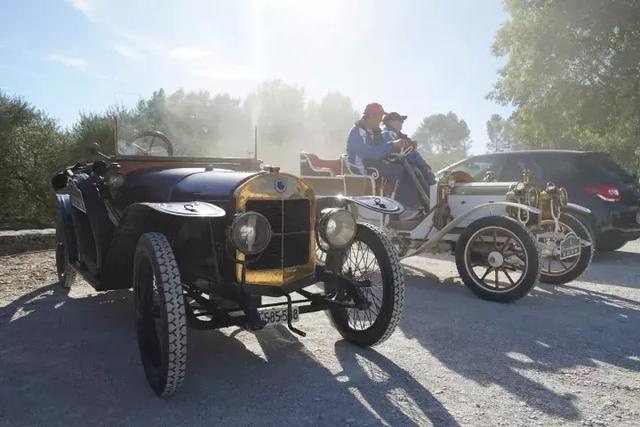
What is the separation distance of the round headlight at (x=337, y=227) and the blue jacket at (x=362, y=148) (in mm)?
3336

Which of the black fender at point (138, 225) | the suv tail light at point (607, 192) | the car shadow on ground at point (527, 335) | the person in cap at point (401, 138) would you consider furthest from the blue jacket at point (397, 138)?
the black fender at point (138, 225)

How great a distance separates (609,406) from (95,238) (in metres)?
3.59

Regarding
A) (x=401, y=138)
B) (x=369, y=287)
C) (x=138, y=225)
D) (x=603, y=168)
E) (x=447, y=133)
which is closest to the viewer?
(x=138, y=225)

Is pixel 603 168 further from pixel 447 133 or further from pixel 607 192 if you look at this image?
pixel 447 133

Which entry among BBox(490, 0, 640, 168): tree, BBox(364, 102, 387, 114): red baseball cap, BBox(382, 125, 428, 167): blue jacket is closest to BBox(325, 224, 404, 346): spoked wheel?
BBox(382, 125, 428, 167): blue jacket

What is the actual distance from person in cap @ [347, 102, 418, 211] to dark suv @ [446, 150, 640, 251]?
232cm

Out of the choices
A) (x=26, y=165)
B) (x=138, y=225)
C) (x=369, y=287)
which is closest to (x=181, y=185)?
(x=138, y=225)

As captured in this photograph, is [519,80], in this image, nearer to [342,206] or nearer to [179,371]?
[342,206]

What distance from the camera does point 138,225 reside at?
332 centimetres

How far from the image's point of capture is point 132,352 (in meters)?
3.54

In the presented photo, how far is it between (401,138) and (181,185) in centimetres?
419

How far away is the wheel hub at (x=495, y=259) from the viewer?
5102 mm

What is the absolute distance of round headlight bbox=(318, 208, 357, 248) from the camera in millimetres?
3426

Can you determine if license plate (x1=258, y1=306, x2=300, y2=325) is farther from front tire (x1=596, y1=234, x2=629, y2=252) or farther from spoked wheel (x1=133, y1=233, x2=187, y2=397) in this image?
front tire (x1=596, y1=234, x2=629, y2=252)
